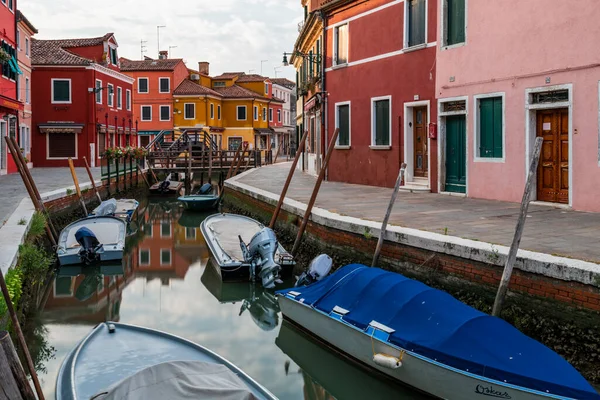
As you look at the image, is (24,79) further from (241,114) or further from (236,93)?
(241,114)

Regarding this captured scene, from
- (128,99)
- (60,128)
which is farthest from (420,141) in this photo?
(128,99)

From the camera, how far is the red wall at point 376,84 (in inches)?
584

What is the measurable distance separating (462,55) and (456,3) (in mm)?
1215

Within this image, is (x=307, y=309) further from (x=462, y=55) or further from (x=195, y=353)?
(x=462, y=55)

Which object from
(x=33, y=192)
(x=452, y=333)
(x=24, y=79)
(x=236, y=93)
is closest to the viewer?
(x=452, y=333)

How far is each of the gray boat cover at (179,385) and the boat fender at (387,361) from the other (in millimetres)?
1850

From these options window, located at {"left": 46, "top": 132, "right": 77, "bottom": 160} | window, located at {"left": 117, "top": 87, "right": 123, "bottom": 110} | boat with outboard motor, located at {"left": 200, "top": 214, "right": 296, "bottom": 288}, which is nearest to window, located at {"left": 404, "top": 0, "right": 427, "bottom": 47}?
boat with outboard motor, located at {"left": 200, "top": 214, "right": 296, "bottom": 288}

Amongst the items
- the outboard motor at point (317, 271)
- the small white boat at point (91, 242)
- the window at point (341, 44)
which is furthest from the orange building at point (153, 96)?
the outboard motor at point (317, 271)

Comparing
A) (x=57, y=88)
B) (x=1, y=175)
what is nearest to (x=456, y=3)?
(x=1, y=175)

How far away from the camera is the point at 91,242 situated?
11.8 meters

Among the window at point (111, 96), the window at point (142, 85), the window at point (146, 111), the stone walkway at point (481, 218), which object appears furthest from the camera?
the window at point (146, 111)

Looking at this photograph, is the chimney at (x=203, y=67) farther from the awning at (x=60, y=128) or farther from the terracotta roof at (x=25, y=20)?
the terracotta roof at (x=25, y=20)

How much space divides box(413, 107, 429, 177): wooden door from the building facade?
18408mm

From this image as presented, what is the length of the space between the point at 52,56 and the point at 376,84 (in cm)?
2189
